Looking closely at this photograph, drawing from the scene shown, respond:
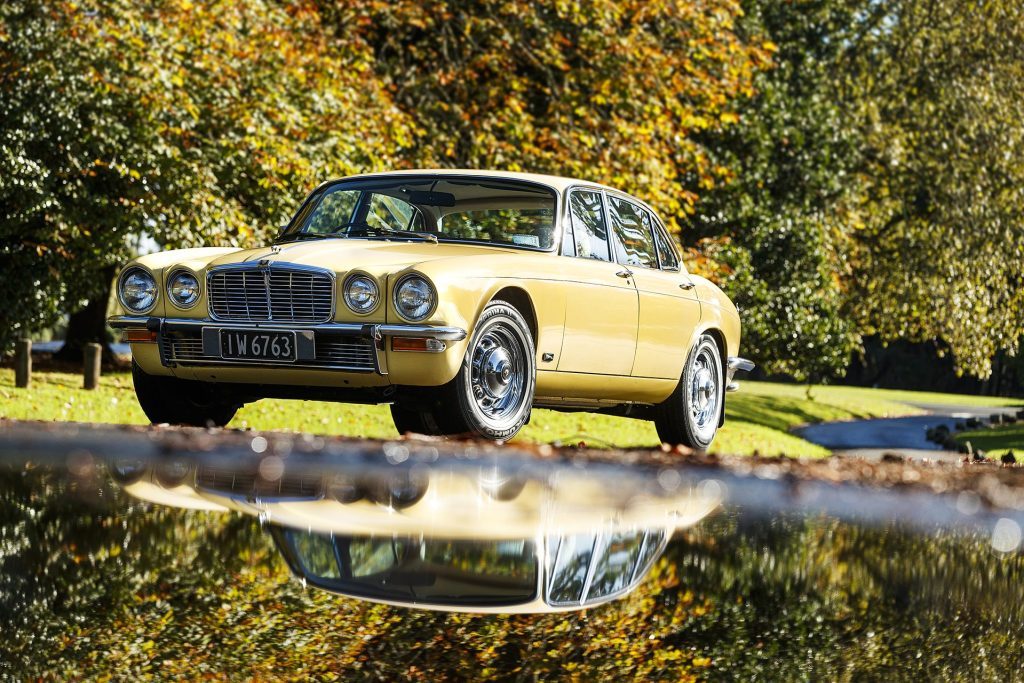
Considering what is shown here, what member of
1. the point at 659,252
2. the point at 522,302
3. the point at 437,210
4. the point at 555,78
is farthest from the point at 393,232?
the point at 555,78

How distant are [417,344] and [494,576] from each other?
13.7 ft

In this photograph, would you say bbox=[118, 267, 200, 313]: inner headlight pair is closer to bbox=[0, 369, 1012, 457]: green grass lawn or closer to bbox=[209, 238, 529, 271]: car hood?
bbox=[209, 238, 529, 271]: car hood

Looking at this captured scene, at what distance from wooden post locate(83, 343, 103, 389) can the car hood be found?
40.0 ft

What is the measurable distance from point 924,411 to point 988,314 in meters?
15.2

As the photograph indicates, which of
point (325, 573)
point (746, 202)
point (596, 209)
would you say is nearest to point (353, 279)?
point (596, 209)

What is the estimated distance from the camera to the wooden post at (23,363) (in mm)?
19688

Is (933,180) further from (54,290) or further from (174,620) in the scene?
(174,620)

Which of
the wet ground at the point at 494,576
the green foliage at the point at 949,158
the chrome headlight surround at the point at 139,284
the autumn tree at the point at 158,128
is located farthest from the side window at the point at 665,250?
the green foliage at the point at 949,158

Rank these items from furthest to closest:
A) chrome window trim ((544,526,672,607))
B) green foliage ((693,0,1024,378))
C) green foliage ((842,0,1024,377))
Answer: green foliage ((842,0,1024,377)), green foliage ((693,0,1024,378)), chrome window trim ((544,526,672,607))

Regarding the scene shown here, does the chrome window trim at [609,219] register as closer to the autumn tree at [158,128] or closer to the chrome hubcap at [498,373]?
the chrome hubcap at [498,373]

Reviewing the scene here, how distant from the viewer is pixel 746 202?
25.5 meters

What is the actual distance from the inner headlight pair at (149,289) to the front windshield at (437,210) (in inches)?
43.9

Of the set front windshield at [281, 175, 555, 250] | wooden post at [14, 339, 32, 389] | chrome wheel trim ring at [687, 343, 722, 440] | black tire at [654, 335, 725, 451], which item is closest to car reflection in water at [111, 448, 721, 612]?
front windshield at [281, 175, 555, 250]

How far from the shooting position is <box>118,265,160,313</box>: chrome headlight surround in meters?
7.80
